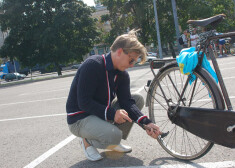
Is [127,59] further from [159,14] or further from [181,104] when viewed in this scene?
[159,14]

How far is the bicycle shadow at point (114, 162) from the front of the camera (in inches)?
112

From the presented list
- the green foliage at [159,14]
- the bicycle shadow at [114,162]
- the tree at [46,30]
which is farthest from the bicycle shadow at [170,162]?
the green foliage at [159,14]

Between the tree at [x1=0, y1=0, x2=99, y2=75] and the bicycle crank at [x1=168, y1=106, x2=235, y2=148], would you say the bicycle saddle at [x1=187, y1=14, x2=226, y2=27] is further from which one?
the tree at [x1=0, y1=0, x2=99, y2=75]

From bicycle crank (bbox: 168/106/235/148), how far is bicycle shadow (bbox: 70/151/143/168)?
704 mm

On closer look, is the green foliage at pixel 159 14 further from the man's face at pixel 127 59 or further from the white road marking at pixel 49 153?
the man's face at pixel 127 59

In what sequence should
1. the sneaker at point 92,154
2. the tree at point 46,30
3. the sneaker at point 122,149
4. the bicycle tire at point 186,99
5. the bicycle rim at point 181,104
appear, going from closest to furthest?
the bicycle tire at point 186,99
the bicycle rim at point 181,104
the sneaker at point 92,154
the sneaker at point 122,149
the tree at point 46,30

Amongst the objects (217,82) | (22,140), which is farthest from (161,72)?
(22,140)

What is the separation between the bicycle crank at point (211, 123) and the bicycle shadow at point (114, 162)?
704 mm

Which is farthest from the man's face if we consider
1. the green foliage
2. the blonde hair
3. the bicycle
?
the green foliage

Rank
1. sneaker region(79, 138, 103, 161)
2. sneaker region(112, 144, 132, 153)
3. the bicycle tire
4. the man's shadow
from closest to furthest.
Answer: the bicycle tire, the man's shadow, sneaker region(79, 138, 103, 161), sneaker region(112, 144, 132, 153)

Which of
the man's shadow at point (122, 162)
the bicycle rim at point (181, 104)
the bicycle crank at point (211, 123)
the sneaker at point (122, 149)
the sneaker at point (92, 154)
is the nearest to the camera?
the bicycle crank at point (211, 123)

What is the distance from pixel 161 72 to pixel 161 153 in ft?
3.04

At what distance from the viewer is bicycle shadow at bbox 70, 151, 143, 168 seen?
2855mm

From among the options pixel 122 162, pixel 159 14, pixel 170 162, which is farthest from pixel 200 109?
pixel 159 14
